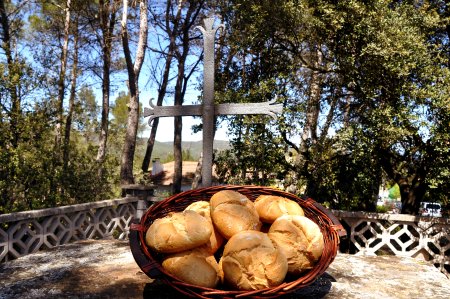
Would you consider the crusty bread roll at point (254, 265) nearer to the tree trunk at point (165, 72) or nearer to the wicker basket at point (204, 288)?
the wicker basket at point (204, 288)

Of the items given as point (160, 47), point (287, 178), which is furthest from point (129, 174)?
point (160, 47)

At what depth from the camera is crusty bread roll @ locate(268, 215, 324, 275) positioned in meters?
2.26

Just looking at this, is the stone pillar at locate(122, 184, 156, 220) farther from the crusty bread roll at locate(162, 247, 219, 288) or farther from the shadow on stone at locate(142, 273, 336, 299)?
the crusty bread roll at locate(162, 247, 219, 288)

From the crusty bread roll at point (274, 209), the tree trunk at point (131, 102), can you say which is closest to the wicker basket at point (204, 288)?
the crusty bread roll at point (274, 209)

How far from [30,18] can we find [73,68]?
14.5 ft

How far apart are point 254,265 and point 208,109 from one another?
2.80m

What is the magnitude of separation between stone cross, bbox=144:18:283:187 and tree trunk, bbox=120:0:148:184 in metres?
6.30

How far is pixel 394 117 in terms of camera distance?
6613 mm

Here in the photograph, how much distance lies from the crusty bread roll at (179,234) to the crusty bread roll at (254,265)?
0.19 metres

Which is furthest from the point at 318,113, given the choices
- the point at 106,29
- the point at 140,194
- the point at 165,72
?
the point at 165,72

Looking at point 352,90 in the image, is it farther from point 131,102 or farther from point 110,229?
point 131,102

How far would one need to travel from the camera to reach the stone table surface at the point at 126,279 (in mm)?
2502

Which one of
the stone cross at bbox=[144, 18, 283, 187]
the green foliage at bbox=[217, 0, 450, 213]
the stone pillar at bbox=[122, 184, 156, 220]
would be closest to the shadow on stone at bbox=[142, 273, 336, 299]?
the stone cross at bbox=[144, 18, 283, 187]

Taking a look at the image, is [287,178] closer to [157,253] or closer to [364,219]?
[364,219]
